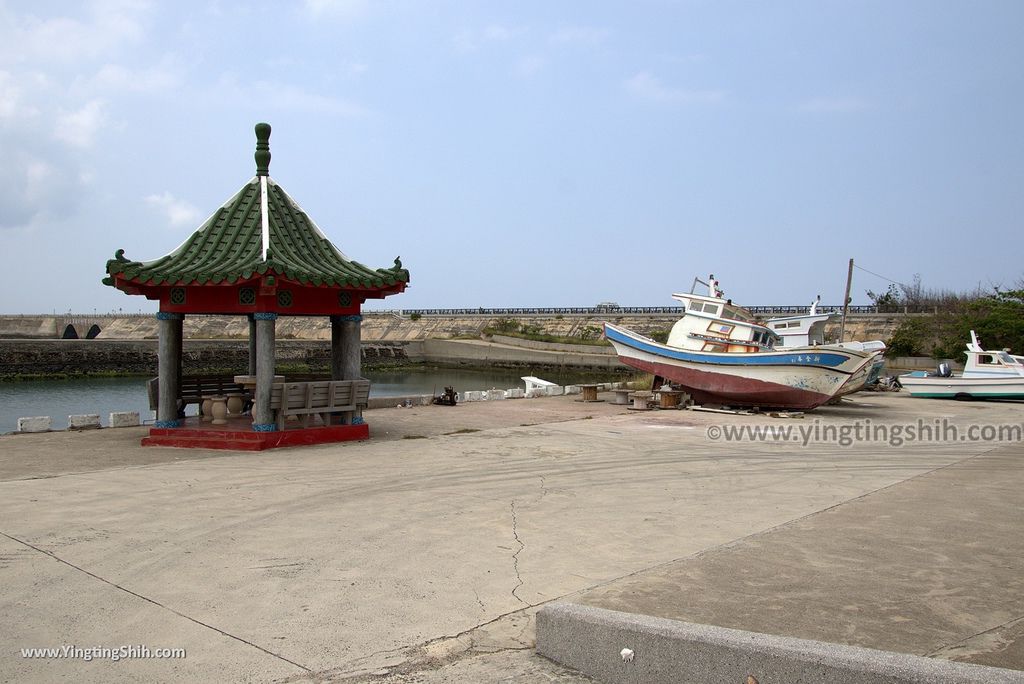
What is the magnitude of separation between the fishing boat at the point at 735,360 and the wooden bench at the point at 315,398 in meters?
12.0

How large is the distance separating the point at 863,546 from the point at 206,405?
12417mm

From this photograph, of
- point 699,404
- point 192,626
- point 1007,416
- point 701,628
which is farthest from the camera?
point 699,404

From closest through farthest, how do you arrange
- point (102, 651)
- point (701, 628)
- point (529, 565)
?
point (701, 628) → point (102, 651) → point (529, 565)

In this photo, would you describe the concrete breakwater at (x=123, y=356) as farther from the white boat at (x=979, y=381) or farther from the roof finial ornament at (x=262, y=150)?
the white boat at (x=979, y=381)

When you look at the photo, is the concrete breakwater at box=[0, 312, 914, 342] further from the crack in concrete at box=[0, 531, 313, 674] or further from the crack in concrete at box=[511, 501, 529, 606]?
the crack in concrete at box=[0, 531, 313, 674]

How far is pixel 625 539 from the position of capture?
324 inches

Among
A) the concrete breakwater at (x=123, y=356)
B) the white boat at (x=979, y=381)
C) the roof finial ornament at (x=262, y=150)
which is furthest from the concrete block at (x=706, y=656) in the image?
the concrete breakwater at (x=123, y=356)

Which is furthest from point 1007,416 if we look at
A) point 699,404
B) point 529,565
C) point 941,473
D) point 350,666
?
point 350,666

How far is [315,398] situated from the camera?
14719mm

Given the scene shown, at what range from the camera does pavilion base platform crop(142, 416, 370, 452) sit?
1395cm

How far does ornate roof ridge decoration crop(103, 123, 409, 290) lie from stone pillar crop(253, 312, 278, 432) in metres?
0.84

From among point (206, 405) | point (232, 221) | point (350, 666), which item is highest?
point (232, 221)

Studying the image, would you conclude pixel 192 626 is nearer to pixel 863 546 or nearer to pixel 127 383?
pixel 863 546

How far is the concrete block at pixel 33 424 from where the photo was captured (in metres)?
15.4
